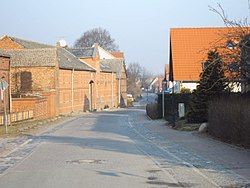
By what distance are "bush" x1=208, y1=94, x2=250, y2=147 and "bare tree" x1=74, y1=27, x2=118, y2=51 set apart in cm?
8762

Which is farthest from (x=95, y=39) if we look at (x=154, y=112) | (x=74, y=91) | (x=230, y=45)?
(x=230, y=45)

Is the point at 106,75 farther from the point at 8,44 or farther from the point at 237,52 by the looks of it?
the point at 237,52

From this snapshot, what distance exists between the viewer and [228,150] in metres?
17.6

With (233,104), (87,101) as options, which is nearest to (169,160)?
(233,104)

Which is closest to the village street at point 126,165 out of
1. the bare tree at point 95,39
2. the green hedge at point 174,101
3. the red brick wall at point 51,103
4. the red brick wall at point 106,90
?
the green hedge at point 174,101

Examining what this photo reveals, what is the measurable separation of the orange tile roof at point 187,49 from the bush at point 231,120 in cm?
2669

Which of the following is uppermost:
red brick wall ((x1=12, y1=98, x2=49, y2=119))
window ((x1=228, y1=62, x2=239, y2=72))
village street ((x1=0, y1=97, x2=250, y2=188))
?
window ((x1=228, y1=62, x2=239, y2=72))

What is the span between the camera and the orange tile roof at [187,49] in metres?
50.3

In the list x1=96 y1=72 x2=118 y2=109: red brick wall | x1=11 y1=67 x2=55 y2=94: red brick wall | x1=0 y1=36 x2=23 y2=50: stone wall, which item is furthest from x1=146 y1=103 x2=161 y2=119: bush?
x1=96 y1=72 x2=118 y2=109: red brick wall

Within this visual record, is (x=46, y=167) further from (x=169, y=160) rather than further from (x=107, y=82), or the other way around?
(x=107, y=82)

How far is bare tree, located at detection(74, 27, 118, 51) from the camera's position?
110125 mm

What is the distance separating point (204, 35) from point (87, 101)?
27.9 metres

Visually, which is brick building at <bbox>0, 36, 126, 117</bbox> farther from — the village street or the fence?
the village street

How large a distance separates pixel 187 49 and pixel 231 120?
113 feet
